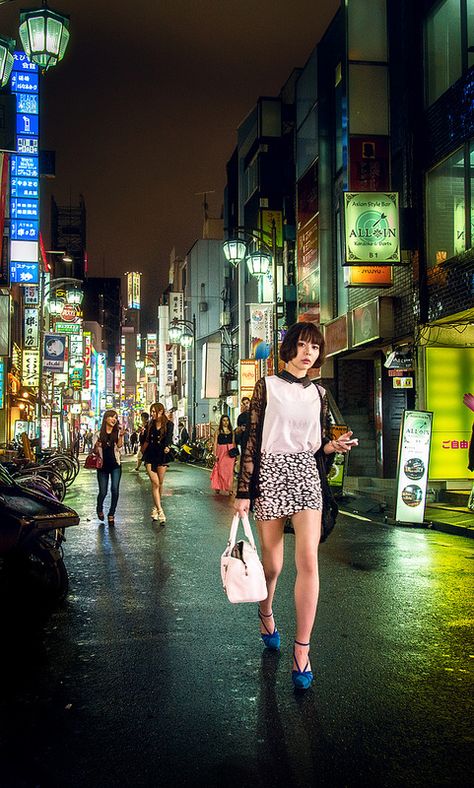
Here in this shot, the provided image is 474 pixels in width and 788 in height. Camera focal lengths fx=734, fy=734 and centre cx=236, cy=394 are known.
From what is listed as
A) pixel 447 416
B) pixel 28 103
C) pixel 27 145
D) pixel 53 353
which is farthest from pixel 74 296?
pixel 447 416

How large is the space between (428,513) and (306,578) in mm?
10359

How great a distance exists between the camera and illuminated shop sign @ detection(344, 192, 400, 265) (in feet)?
55.6

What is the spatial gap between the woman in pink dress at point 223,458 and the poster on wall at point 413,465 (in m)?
5.34

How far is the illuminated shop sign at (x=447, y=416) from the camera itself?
16797mm

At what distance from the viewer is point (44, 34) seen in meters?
10.7

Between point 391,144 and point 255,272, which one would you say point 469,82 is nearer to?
point 391,144

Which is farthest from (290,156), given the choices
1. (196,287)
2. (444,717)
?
(444,717)

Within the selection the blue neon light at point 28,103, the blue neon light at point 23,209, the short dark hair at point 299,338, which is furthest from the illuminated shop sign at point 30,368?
the short dark hair at point 299,338

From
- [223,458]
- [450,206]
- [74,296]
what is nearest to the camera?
[450,206]

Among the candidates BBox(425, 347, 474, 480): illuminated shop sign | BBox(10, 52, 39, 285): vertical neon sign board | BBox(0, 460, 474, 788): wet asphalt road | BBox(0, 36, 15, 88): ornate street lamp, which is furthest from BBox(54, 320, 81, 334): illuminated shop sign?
BBox(0, 460, 474, 788): wet asphalt road

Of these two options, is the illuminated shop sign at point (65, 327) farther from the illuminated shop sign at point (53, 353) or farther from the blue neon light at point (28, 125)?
the blue neon light at point (28, 125)

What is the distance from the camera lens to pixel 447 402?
16875 millimetres

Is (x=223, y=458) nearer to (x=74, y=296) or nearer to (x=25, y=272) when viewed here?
(x=25, y=272)

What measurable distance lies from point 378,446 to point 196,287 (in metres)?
48.9
